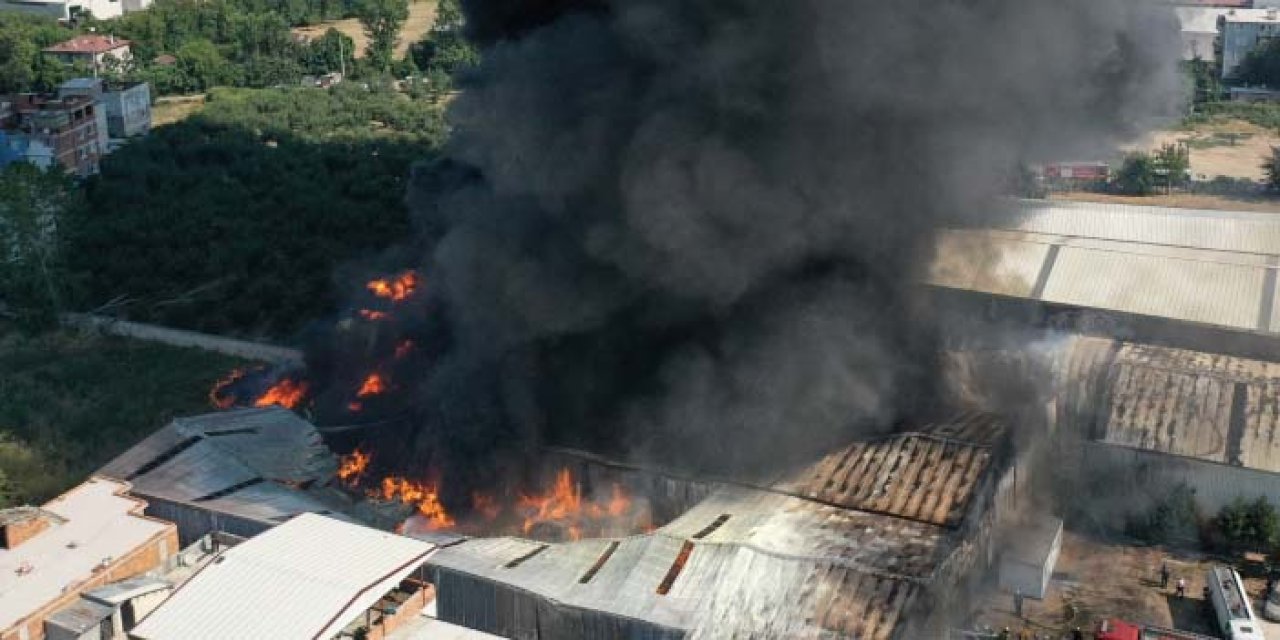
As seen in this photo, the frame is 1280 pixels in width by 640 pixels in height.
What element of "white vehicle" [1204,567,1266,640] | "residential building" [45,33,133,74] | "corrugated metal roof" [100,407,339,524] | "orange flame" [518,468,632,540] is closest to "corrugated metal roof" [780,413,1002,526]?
"orange flame" [518,468,632,540]

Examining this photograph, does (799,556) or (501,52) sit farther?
(501,52)

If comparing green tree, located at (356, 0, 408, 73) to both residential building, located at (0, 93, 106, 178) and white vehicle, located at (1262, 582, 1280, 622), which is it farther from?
white vehicle, located at (1262, 582, 1280, 622)

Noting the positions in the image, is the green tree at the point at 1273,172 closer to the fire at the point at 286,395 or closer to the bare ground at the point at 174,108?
the fire at the point at 286,395

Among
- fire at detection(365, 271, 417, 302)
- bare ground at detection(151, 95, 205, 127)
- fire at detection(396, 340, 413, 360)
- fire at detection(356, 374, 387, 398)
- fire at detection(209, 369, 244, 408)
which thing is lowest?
fire at detection(209, 369, 244, 408)

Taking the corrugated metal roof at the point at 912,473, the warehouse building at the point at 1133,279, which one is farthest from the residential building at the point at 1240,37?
the corrugated metal roof at the point at 912,473

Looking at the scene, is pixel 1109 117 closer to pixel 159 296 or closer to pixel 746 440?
pixel 746 440

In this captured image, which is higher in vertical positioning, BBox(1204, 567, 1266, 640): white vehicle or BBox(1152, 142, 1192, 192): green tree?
BBox(1152, 142, 1192, 192): green tree

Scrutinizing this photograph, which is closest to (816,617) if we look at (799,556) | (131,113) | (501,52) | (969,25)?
(799,556)
